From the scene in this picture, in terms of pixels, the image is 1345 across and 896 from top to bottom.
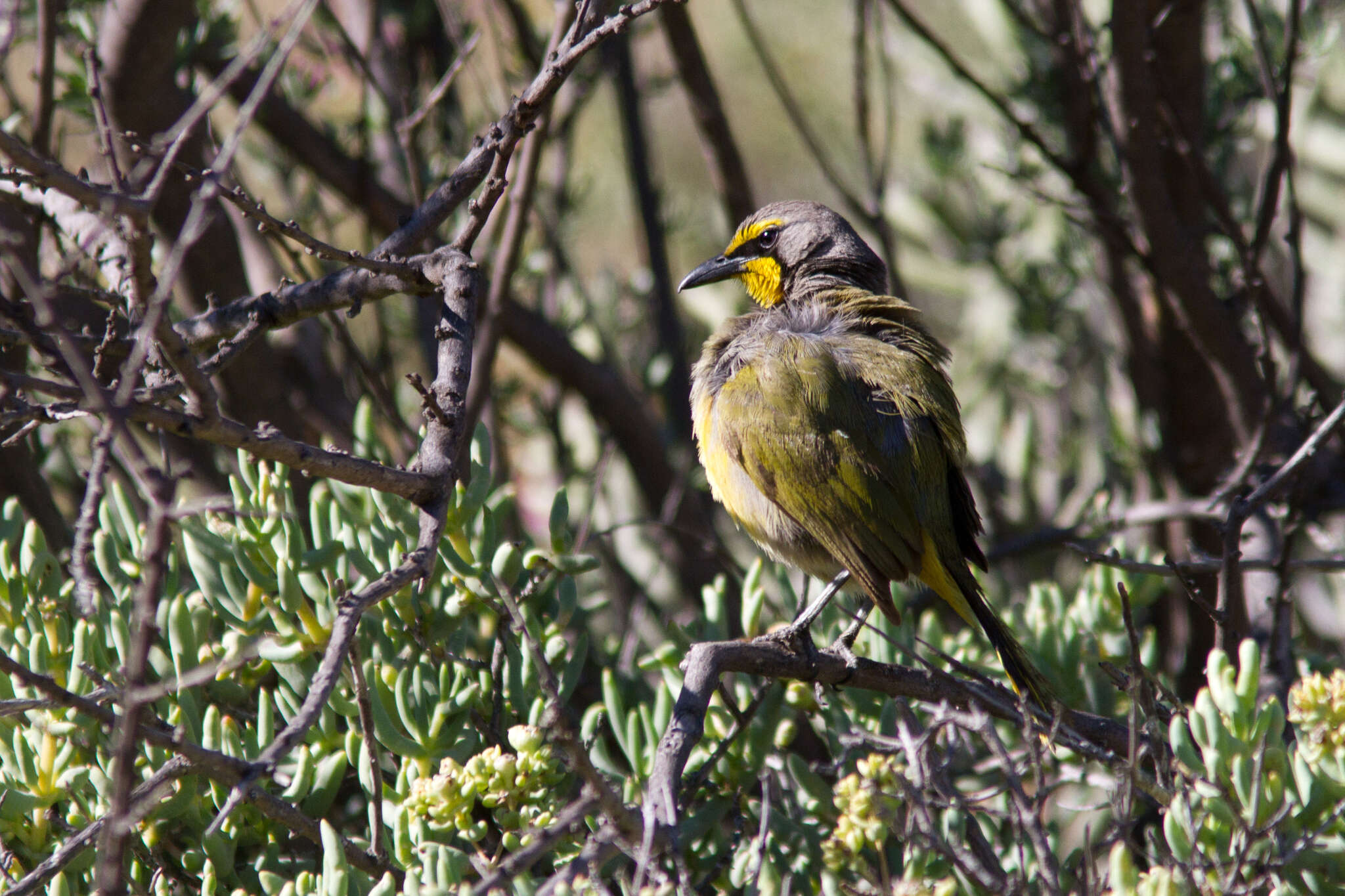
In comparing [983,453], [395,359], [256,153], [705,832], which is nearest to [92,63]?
[705,832]

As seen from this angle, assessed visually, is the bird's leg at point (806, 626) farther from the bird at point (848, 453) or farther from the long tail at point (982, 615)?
the long tail at point (982, 615)

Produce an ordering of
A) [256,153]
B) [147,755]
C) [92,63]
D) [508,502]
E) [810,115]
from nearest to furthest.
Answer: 1. [92,63]
2. [147,755]
3. [508,502]
4. [256,153]
5. [810,115]

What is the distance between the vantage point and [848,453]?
3.12 m

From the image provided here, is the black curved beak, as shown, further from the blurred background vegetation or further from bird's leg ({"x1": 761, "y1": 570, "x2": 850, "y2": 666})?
bird's leg ({"x1": 761, "y1": 570, "x2": 850, "y2": 666})

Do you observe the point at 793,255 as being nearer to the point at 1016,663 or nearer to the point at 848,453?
the point at 848,453

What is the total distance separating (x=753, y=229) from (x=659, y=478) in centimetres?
117

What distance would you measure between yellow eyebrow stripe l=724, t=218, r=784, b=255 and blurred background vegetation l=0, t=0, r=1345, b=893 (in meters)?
0.53

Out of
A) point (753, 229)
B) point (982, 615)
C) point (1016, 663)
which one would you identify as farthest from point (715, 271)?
point (1016, 663)

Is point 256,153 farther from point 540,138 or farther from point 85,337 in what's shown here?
point 85,337

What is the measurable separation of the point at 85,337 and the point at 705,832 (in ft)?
5.10

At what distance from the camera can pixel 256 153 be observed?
203 inches

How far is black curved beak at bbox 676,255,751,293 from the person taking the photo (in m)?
3.91

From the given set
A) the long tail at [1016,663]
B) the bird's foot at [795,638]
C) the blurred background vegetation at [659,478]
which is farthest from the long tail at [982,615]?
the bird's foot at [795,638]

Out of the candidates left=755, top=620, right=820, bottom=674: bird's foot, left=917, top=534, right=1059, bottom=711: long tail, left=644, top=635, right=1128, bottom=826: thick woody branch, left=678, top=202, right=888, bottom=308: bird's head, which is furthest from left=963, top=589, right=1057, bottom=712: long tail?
left=678, top=202, right=888, bottom=308: bird's head
